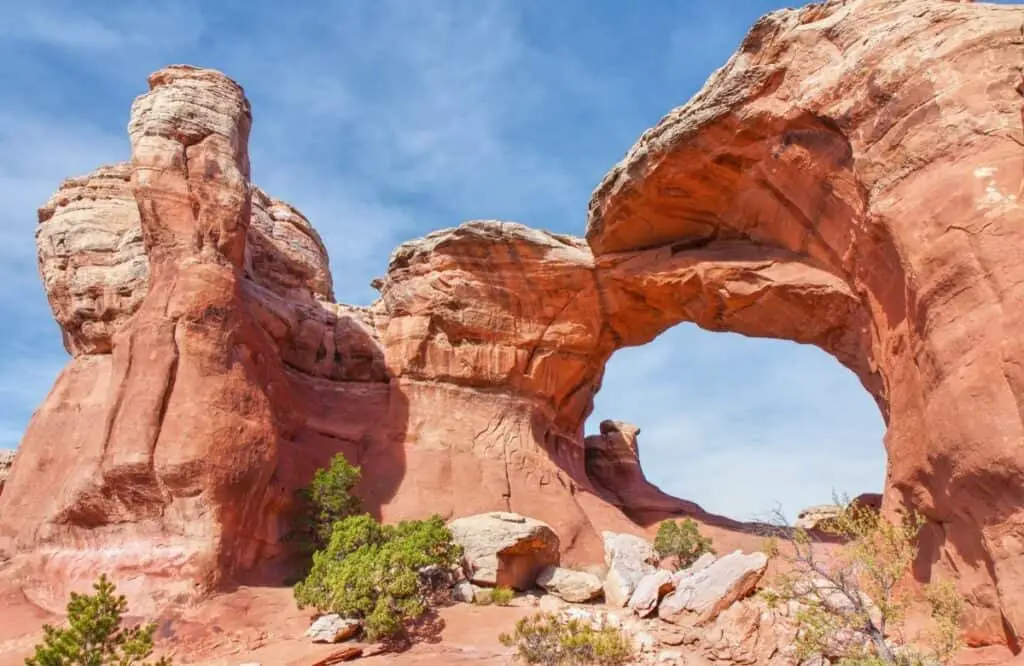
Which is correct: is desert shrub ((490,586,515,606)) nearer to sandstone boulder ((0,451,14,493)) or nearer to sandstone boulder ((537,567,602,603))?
sandstone boulder ((537,567,602,603))

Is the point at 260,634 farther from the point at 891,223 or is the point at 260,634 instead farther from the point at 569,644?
the point at 891,223

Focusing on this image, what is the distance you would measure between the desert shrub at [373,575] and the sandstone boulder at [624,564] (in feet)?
12.6

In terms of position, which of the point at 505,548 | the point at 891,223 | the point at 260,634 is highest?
the point at 891,223

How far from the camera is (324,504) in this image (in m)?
18.8

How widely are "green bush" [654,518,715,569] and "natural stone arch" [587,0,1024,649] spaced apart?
6.34m

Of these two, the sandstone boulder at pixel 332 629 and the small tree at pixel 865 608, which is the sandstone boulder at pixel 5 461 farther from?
the small tree at pixel 865 608

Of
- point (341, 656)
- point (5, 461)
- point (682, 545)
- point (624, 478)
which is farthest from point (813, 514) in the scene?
point (5, 461)

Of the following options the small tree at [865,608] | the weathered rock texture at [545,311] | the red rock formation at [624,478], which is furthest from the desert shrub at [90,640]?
the red rock formation at [624,478]

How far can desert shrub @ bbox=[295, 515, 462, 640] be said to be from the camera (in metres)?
14.8

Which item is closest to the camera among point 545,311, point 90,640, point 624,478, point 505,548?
point 90,640

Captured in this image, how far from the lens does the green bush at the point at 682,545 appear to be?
20.9 metres

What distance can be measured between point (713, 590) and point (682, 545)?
6684 millimetres

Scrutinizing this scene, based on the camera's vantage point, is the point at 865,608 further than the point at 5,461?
No

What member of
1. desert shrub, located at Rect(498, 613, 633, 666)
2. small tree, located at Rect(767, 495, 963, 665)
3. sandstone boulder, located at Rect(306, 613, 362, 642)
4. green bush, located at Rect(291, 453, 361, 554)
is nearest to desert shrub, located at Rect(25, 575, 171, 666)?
sandstone boulder, located at Rect(306, 613, 362, 642)
